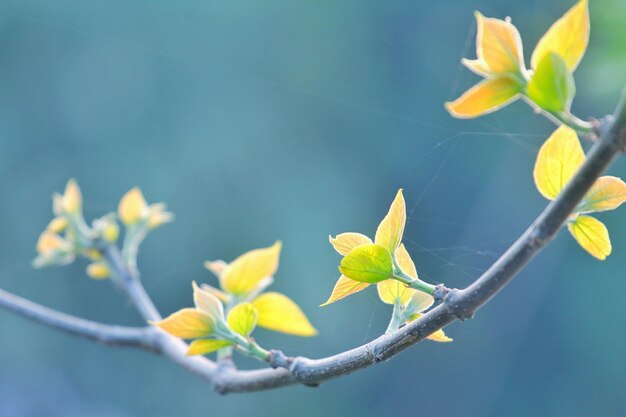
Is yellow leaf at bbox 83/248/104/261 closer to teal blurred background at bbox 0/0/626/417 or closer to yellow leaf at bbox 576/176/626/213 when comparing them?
yellow leaf at bbox 576/176/626/213

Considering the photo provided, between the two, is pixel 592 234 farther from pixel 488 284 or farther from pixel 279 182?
pixel 279 182

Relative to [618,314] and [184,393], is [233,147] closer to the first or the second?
[184,393]

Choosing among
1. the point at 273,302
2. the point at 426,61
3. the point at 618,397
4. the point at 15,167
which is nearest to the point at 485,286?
the point at 273,302

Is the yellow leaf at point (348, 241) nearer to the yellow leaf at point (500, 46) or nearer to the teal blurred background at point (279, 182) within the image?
the yellow leaf at point (500, 46)

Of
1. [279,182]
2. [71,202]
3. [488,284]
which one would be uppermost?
[279,182]

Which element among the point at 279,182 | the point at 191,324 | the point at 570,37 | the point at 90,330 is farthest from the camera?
the point at 279,182

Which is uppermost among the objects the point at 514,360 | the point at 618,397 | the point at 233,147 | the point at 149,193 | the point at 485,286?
the point at 233,147

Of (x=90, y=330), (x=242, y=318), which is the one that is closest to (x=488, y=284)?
(x=242, y=318)
